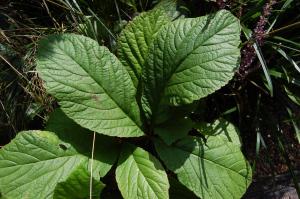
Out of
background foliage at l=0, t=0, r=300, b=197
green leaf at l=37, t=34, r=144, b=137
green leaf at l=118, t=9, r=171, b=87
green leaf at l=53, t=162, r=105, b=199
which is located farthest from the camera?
background foliage at l=0, t=0, r=300, b=197

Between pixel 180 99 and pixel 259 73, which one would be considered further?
pixel 259 73

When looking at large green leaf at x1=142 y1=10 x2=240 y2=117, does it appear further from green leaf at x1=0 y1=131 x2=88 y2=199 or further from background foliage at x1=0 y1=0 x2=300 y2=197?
green leaf at x1=0 y1=131 x2=88 y2=199

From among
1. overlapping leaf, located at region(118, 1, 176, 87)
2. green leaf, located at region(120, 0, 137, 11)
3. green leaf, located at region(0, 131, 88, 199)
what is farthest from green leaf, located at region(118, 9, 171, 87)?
green leaf, located at region(0, 131, 88, 199)

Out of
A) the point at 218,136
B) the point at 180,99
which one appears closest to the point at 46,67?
the point at 180,99

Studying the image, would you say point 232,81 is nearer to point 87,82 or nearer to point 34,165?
point 87,82

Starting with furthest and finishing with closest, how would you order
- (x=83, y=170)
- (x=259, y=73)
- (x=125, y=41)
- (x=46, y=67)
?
(x=259, y=73), (x=125, y=41), (x=46, y=67), (x=83, y=170)

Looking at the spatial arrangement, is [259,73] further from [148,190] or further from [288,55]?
[148,190]

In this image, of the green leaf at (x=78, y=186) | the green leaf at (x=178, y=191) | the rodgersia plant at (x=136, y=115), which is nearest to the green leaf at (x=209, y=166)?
the rodgersia plant at (x=136, y=115)
